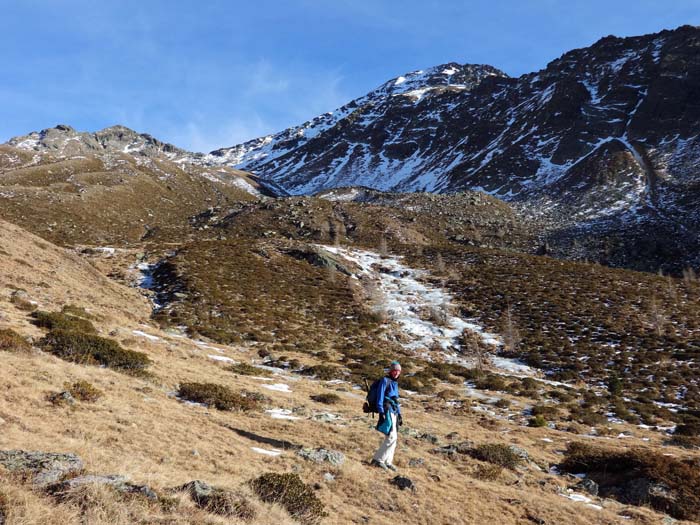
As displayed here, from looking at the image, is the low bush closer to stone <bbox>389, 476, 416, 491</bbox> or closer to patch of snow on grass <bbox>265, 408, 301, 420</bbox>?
stone <bbox>389, 476, 416, 491</bbox>

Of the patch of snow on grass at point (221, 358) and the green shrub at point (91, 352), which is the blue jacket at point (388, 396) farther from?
the patch of snow on grass at point (221, 358)

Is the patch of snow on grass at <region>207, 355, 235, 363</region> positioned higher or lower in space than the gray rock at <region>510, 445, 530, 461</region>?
higher

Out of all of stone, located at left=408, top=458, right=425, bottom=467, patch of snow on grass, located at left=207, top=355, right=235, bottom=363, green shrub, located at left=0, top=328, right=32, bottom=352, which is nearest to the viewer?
stone, located at left=408, top=458, right=425, bottom=467

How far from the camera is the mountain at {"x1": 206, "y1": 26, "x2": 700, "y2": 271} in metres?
77.4

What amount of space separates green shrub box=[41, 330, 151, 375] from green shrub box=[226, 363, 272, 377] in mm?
4707

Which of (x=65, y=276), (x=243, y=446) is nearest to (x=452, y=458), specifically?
(x=243, y=446)

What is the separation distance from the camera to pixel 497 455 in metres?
13.2

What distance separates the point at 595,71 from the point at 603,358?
170 m

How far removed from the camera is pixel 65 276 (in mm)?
27562

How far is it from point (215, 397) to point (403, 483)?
22.6 feet

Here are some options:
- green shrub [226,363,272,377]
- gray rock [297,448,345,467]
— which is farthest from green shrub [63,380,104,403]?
green shrub [226,363,272,377]

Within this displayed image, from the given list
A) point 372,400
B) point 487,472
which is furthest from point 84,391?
point 487,472

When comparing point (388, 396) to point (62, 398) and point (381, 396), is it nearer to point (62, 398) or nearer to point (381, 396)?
point (381, 396)

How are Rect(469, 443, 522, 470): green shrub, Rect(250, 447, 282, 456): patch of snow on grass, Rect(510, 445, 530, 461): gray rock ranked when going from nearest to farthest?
1. Rect(250, 447, 282, 456): patch of snow on grass
2. Rect(469, 443, 522, 470): green shrub
3. Rect(510, 445, 530, 461): gray rock
